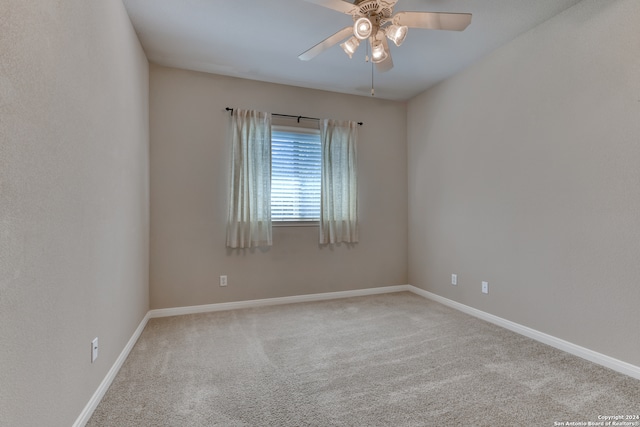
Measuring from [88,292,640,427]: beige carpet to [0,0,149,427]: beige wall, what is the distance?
422mm

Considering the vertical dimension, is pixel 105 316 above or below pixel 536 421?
above

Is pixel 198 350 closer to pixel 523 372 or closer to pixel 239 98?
pixel 523 372

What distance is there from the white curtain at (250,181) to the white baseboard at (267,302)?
699 millimetres

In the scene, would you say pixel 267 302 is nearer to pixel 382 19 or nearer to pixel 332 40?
pixel 332 40

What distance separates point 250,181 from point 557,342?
3287 millimetres

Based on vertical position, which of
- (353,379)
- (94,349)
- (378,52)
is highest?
(378,52)

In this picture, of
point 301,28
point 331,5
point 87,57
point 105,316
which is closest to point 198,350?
point 105,316

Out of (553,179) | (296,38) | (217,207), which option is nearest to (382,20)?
(296,38)

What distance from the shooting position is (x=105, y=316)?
6.19ft

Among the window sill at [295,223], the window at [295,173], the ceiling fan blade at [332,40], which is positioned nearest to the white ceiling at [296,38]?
the ceiling fan blade at [332,40]

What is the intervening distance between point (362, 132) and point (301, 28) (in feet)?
5.78

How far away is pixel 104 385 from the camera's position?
1.84 m

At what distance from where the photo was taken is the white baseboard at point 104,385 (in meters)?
1.55

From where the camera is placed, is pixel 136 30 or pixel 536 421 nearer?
pixel 536 421
